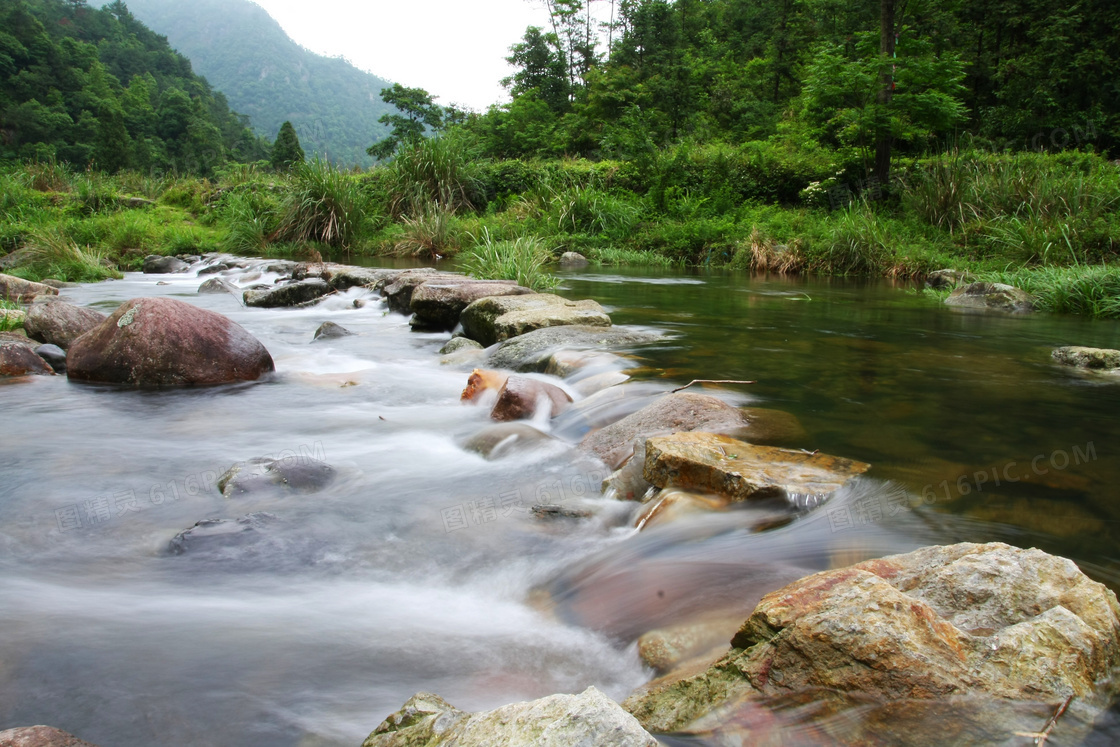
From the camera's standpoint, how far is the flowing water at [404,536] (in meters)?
1.67

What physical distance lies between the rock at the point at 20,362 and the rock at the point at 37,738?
4.12 m

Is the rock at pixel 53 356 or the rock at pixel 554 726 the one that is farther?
the rock at pixel 53 356

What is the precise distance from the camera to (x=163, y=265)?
42.2 ft

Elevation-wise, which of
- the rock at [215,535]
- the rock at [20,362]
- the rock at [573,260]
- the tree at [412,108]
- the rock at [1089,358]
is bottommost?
the rock at [215,535]

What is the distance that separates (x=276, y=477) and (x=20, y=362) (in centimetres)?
290

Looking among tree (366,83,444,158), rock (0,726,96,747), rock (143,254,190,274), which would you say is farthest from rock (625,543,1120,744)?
tree (366,83,444,158)

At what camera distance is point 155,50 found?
7625cm

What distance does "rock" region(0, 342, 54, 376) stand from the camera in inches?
173

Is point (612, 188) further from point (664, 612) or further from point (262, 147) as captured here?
point (262, 147)

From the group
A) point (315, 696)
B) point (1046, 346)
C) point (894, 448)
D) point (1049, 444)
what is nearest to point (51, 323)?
point (315, 696)

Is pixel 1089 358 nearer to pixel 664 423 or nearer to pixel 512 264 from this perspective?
pixel 664 423

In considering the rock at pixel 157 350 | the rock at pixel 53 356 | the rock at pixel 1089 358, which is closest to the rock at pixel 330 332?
the rock at pixel 157 350

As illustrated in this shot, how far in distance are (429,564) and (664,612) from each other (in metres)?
0.86

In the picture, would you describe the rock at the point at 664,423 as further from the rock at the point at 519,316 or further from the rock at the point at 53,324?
the rock at the point at 53,324
